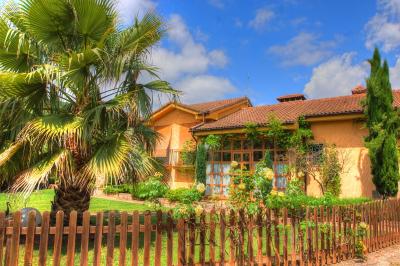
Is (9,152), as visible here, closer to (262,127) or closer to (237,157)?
(262,127)

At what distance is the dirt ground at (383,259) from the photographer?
22.4 feet

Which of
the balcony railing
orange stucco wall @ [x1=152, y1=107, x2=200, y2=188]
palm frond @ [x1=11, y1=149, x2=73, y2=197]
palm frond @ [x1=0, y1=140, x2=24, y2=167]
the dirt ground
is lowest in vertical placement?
the dirt ground

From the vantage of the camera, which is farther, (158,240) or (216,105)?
(216,105)

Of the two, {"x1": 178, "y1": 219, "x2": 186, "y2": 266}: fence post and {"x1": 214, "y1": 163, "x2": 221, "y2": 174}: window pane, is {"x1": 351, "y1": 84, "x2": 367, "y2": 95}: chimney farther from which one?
{"x1": 178, "y1": 219, "x2": 186, "y2": 266}: fence post

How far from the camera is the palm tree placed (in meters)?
6.84

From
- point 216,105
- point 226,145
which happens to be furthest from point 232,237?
point 216,105

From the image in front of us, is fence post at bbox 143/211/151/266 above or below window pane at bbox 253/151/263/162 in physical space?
below

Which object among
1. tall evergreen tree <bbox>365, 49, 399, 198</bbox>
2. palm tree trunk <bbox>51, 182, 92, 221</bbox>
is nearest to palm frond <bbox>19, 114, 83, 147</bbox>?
palm tree trunk <bbox>51, 182, 92, 221</bbox>

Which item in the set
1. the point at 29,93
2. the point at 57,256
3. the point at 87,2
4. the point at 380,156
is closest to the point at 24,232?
the point at 57,256

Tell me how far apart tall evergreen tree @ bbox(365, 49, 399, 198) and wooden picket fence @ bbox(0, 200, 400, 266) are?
5973 mm

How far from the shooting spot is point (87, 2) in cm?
710

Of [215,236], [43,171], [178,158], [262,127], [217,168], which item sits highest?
[262,127]

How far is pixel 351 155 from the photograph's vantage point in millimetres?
15359

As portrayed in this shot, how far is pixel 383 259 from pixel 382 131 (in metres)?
7.41
